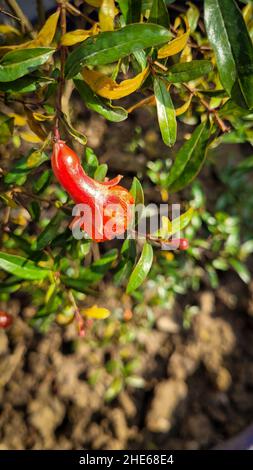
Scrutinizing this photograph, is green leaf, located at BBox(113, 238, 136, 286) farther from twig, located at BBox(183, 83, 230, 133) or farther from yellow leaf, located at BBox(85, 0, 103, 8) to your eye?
yellow leaf, located at BBox(85, 0, 103, 8)

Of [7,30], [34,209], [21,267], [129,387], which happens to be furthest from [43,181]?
[129,387]

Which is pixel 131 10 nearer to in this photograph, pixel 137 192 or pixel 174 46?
pixel 174 46

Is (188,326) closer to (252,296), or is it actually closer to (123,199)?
(252,296)

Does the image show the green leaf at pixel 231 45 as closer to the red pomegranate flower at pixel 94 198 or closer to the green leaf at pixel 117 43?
the green leaf at pixel 117 43

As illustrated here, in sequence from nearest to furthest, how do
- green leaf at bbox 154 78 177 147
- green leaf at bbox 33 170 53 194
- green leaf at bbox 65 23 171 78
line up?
green leaf at bbox 65 23 171 78, green leaf at bbox 154 78 177 147, green leaf at bbox 33 170 53 194

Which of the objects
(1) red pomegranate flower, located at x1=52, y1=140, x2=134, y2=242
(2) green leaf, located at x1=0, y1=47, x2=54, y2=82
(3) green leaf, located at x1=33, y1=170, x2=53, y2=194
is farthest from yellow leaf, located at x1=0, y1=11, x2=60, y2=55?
(3) green leaf, located at x1=33, y1=170, x2=53, y2=194

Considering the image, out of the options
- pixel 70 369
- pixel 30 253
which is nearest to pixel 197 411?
pixel 70 369
